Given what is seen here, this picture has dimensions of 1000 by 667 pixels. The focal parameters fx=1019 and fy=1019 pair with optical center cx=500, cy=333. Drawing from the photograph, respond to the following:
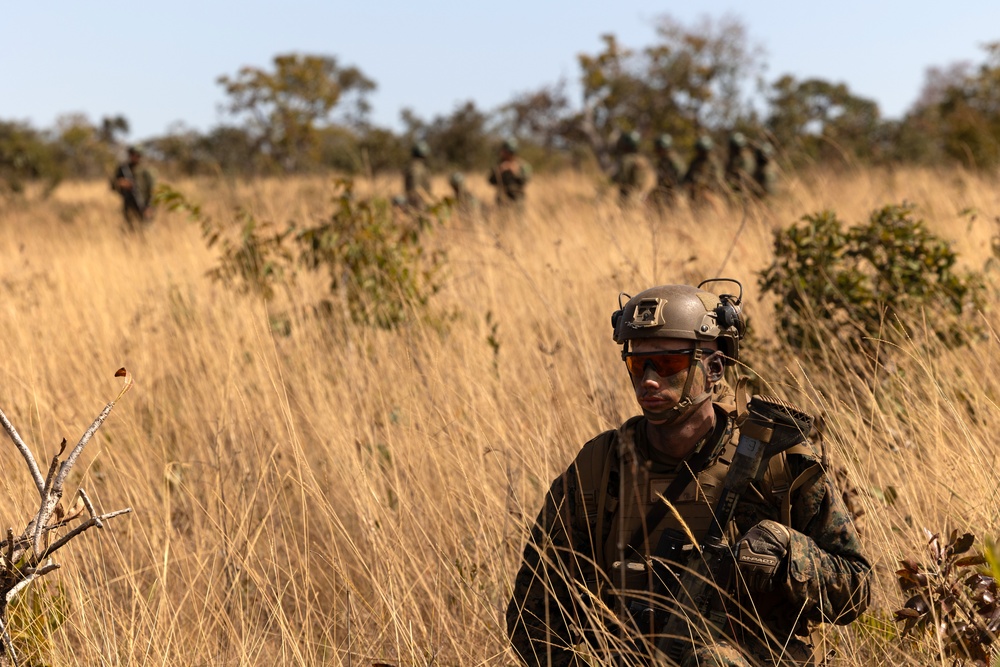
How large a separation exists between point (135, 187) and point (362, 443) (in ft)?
34.1

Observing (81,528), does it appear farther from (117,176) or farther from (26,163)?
(26,163)

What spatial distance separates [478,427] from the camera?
330 cm

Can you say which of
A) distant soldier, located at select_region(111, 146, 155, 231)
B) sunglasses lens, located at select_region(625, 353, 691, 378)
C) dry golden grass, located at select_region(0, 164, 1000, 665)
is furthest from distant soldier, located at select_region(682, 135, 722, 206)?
sunglasses lens, located at select_region(625, 353, 691, 378)

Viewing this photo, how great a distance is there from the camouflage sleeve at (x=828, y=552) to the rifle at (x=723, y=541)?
9 cm

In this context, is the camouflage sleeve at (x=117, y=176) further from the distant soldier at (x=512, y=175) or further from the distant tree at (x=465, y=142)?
the distant tree at (x=465, y=142)

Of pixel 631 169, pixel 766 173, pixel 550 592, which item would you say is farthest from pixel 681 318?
pixel 631 169

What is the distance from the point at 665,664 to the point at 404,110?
36416mm

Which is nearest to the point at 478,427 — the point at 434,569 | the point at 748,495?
the point at 434,569

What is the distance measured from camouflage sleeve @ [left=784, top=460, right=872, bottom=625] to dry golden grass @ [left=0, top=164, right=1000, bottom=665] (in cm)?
21

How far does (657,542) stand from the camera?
7.62 feet

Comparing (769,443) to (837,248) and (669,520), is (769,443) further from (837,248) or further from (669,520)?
(837,248)

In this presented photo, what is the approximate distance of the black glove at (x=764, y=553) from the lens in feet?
6.76

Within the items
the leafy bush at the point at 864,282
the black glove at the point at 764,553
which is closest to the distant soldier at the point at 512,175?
the leafy bush at the point at 864,282

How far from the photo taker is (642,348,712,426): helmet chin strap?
2.30 m
